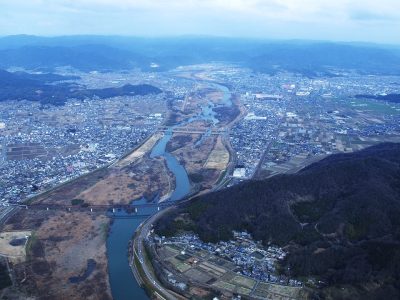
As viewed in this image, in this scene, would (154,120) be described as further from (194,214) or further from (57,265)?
(57,265)

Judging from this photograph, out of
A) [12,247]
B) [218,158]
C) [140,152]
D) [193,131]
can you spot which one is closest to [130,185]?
[140,152]

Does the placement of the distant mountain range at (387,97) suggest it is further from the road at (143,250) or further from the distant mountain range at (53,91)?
the road at (143,250)

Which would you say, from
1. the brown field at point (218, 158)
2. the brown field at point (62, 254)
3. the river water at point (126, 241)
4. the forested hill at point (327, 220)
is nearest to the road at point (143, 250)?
the river water at point (126, 241)

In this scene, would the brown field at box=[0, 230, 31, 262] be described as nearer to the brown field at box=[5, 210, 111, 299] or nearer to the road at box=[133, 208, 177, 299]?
the brown field at box=[5, 210, 111, 299]

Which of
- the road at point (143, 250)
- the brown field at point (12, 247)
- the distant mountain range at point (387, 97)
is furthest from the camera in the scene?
the distant mountain range at point (387, 97)

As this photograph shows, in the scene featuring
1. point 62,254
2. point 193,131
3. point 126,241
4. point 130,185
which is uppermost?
point 193,131

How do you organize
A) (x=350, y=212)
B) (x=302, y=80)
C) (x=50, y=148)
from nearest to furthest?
1. (x=350, y=212)
2. (x=50, y=148)
3. (x=302, y=80)

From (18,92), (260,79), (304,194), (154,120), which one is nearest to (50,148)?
(154,120)

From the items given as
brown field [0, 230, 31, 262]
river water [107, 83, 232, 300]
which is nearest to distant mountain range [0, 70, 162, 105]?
river water [107, 83, 232, 300]

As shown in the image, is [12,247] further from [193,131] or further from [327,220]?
[193,131]
